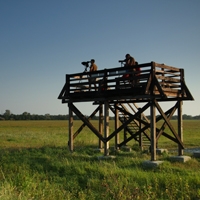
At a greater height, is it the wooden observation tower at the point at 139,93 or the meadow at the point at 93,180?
the wooden observation tower at the point at 139,93

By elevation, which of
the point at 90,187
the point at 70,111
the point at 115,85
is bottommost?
the point at 90,187

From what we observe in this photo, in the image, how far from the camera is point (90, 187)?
10.4 metres

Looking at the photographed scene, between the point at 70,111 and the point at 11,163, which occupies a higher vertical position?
the point at 70,111

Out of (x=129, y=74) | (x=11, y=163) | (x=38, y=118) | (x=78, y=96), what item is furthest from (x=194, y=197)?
(x=38, y=118)

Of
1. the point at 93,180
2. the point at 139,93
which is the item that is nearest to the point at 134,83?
the point at 139,93

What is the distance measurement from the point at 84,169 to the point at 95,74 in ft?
19.2

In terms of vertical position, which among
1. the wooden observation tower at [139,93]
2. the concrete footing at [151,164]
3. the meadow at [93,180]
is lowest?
the meadow at [93,180]

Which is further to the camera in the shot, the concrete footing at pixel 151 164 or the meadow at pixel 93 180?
the concrete footing at pixel 151 164

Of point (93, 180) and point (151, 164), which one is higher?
point (151, 164)

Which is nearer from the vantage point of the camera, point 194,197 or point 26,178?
point 194,197

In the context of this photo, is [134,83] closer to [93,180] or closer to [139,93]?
[139,93]

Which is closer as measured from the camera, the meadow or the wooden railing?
the meadow

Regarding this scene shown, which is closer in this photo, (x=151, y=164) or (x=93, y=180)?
(x=93, y=180)

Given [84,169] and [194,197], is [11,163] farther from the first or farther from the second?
[194,197]
